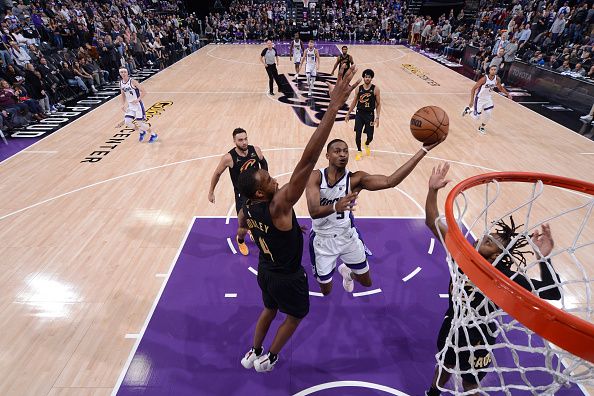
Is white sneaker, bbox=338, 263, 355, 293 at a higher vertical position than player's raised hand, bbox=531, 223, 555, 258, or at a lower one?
lower

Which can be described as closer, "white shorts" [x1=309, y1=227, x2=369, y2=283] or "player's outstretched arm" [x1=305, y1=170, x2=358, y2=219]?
"player's outstretched arm" [x1=305, y1=170, x2=358, y2=219]

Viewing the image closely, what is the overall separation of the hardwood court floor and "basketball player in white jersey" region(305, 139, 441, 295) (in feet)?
6.92

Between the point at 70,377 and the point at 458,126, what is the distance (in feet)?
32.5

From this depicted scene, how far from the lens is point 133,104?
29.2 ft

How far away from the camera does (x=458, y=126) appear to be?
1020 cm

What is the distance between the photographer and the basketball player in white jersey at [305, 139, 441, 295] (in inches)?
149

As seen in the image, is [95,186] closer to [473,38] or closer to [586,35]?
[586,35]

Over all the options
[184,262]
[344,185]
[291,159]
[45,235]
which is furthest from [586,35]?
[45,235]

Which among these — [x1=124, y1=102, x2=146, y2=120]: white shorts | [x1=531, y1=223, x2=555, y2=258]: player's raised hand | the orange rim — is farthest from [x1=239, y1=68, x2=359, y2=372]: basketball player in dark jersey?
[x1=124, y1=102, x2=146, y2=120]: white shorts

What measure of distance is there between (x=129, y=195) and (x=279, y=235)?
487cm

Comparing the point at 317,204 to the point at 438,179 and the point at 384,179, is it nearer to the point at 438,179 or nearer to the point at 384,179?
the point at 384,179

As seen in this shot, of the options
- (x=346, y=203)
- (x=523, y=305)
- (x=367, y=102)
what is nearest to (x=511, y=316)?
(x=523, y=305)

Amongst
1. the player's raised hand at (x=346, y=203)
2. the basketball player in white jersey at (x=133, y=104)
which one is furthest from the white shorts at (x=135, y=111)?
the player's raised hand at (x=346, y=203)

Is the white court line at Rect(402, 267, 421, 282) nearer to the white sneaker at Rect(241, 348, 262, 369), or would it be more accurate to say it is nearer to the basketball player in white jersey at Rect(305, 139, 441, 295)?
the basketball player in white jersey at Rect(305, 139, 441, 295)
